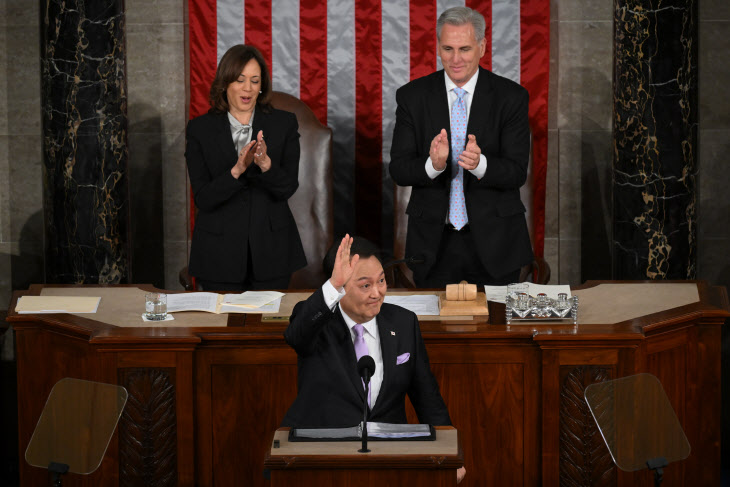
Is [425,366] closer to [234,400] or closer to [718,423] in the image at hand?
[234,400]

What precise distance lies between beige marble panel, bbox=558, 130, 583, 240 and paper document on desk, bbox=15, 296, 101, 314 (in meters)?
2.99

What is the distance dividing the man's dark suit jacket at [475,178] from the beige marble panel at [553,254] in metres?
1.59

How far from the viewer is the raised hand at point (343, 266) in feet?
10.2

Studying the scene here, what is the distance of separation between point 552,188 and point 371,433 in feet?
12.3

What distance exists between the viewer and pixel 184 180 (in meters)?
6.34

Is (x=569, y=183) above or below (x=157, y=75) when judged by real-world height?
below

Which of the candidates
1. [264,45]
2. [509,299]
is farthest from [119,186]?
[509,299]

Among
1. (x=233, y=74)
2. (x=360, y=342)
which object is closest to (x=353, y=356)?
(x=360, y=342)

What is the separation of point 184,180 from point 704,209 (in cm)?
304

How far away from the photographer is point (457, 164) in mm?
4762

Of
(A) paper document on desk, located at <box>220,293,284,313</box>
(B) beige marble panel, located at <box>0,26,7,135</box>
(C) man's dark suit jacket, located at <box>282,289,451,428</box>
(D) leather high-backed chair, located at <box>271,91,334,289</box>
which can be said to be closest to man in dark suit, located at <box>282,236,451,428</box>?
(C) man's dark suit jacket, located at <box>282,289,451,428</box>

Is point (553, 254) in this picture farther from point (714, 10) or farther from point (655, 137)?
point (714, 10)

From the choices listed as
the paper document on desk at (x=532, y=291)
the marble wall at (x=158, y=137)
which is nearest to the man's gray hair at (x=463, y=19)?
the paper document on desk at (x=532, y=291)

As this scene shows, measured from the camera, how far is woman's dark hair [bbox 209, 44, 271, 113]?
472cm
